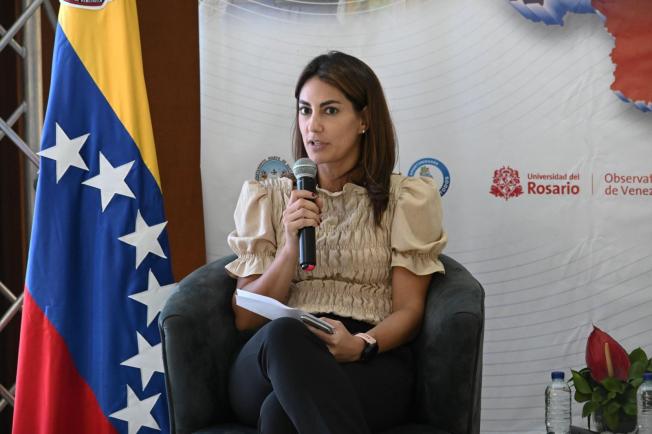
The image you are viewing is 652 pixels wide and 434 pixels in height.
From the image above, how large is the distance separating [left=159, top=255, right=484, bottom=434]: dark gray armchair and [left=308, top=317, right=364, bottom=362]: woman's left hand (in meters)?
0.18

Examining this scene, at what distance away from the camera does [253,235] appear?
226cm

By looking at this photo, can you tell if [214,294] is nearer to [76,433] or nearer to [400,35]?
[76,433]

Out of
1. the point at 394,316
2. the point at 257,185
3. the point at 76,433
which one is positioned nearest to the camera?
the point at 394,316

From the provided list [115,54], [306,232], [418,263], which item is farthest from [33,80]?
[418,263]

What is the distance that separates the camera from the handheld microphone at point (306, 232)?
6.16 feet

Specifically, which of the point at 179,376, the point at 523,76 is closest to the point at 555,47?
the point at 523,76

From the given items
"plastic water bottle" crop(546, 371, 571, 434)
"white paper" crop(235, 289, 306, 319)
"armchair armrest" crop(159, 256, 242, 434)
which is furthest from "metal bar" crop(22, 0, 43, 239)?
"plastic water bottle" crop(546, 371, 571, 434)

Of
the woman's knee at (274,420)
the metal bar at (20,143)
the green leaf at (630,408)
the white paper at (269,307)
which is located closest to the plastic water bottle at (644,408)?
the green leaf at (630,408)

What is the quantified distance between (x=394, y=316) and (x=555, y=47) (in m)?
1.40

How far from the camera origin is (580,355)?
9.67 feet

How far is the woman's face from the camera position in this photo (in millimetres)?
2223

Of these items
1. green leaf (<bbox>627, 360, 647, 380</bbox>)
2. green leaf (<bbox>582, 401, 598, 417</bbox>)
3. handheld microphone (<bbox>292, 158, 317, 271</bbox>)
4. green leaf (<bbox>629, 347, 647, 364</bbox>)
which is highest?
handheld microphone (<bbox>292, 158, 317, 271</bbox>)

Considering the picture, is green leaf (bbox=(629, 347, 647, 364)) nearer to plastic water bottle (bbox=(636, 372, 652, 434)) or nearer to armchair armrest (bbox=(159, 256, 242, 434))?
plastic water bottle (bbox=(636, 372, 652, 434))

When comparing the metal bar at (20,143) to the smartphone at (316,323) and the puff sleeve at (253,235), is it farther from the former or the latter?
the smartphone at (316,323)
